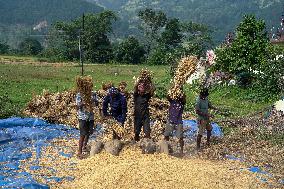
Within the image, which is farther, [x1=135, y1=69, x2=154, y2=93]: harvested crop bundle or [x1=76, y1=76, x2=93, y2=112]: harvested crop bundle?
[x1=135, y1=69, x2=154, y2=93]: harvested crop bundle

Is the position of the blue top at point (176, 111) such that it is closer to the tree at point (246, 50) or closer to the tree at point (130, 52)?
the tree at point (246, 50)

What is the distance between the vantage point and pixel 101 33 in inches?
1868

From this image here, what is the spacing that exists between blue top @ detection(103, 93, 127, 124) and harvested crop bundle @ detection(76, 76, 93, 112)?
0.96 feet

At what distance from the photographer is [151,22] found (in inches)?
2117

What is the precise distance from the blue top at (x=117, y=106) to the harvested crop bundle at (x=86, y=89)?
29 cm

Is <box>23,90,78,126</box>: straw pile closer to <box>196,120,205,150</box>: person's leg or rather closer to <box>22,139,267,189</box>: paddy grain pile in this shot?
<box>22,139,267,189</box>: paddy grain pile

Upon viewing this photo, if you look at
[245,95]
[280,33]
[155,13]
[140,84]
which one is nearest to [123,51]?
[155,13]

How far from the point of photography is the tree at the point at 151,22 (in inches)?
2073

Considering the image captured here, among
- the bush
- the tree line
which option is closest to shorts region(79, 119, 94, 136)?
the bush

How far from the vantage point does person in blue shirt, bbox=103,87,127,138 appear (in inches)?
343

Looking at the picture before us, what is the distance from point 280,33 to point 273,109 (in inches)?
551

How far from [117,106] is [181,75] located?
1508 millimetres

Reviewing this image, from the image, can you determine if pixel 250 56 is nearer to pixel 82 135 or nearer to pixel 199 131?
pixel 199 131

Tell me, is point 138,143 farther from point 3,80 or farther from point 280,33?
point 280,33
